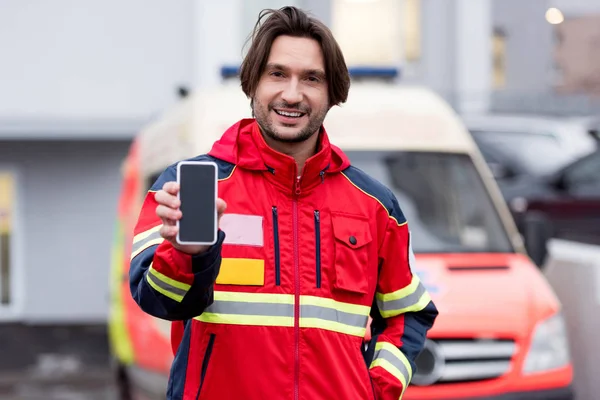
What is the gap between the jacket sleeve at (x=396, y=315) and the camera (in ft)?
9.41

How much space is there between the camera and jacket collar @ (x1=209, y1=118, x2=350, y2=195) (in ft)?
8.88

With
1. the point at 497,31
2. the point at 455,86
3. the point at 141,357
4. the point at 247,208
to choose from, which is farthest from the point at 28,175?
the point at 497,31

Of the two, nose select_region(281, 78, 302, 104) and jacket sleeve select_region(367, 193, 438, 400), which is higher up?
nose select_region(281, 78, 302, 104)

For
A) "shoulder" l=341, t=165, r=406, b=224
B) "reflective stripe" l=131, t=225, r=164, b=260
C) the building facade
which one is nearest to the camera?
"reflective stripe" l=131, t=225, r=164, b=260

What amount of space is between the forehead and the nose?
1.6 inches

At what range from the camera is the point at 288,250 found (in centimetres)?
267

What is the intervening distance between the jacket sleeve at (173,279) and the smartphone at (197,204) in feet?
0.18

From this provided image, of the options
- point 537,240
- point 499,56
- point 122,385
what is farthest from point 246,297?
point 499,56

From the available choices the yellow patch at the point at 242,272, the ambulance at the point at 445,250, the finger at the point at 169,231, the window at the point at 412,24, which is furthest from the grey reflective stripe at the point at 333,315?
the window at the point at 412,24

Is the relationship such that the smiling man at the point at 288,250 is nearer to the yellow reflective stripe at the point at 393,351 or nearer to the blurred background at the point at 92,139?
the yellow reflective stripe at the point at 393,351

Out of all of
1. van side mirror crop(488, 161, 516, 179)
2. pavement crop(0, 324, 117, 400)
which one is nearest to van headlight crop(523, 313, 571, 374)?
pavement crop(0, 324, 117, 400)

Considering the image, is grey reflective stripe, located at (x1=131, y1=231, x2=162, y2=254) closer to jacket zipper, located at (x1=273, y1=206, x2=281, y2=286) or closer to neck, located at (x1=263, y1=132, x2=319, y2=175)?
jacket zipper, located at (x1=273, y1=206, x2=281, y2=286)

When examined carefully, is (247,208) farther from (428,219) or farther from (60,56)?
(60,56)

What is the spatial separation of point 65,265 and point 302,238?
12.5 meters
